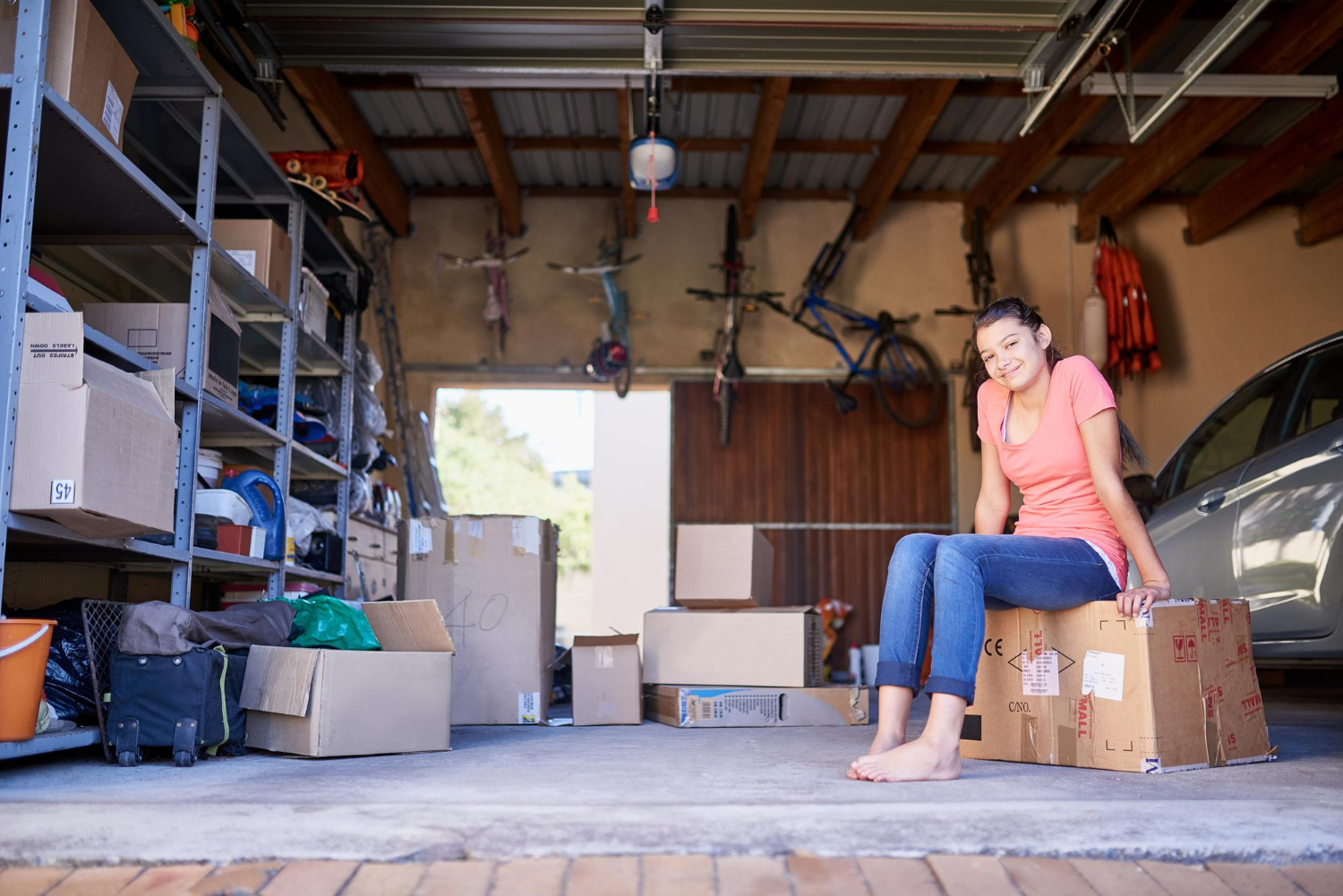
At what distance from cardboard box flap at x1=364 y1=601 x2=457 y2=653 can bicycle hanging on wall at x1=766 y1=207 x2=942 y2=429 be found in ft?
14.7

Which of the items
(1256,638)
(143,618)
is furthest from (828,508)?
(143,618)

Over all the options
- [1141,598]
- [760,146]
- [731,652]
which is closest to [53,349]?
[1141,598]

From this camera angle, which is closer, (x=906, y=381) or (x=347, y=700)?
(x=347, y=700)

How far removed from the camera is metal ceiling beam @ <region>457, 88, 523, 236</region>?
586cm

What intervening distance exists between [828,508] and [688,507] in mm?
914

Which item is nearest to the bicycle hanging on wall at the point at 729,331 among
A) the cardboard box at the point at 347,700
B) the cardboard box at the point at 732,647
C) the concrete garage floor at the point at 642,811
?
the cardboard box at the point at 732,647

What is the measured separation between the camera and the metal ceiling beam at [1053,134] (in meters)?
5.07

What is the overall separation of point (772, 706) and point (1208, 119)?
4.18m

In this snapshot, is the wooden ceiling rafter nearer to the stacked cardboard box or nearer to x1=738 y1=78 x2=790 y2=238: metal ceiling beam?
x1=738 y1=78 x2=790 y2=238: metal ceiling beam

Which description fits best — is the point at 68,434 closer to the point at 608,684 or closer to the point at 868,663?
the point at 608,684

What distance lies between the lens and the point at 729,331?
7.27 meters

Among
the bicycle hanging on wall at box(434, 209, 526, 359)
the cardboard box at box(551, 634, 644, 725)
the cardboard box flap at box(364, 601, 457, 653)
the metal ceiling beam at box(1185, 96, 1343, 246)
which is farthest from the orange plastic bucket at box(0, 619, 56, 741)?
the metal ceiling beam at box(1185, 96, 1343, 246)

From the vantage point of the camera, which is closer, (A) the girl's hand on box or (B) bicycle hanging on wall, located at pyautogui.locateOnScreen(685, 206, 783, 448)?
(A) the girl's hand on box

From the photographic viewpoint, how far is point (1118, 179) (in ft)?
23.2
